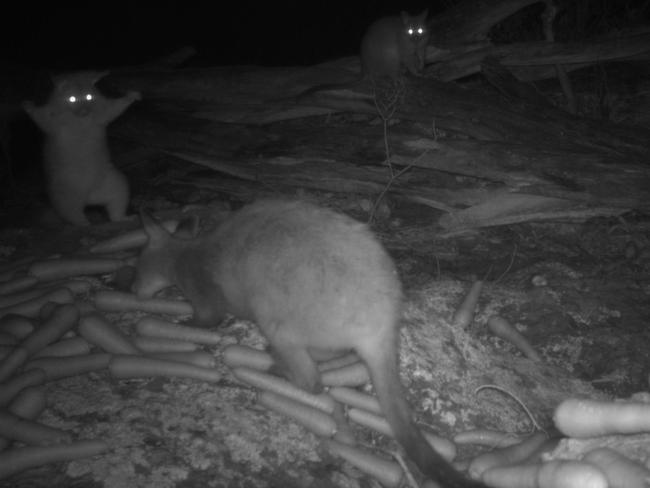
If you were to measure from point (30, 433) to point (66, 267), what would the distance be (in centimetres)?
210

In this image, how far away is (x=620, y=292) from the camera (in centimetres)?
538

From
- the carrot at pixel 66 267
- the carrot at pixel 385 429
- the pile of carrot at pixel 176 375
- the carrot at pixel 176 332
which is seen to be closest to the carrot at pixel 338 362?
the pile of carrot at pixel 176 375

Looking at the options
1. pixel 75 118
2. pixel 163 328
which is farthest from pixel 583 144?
pixel 75 118

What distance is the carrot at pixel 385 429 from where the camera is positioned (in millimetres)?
3553

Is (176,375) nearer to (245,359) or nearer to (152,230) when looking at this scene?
(245,359)

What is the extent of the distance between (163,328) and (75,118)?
3.55 meters

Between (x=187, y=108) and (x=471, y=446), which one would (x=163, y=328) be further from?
(x=187, y=108)

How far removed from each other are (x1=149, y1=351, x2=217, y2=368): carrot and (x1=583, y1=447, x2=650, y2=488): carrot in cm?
236

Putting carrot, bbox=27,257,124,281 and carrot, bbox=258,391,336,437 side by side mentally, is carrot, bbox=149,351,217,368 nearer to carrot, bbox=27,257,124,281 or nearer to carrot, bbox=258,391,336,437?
carrot, bbox=258,391,336,437

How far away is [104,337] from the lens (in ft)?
13.5

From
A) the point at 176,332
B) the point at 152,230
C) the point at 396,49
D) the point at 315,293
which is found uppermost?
the point at 396,49

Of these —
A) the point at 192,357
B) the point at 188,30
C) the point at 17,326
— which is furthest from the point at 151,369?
the point at 188,30

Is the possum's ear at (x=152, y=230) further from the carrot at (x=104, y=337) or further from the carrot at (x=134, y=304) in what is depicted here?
the carrot at (x=104, y=337)

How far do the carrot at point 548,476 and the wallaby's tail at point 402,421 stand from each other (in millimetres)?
210
